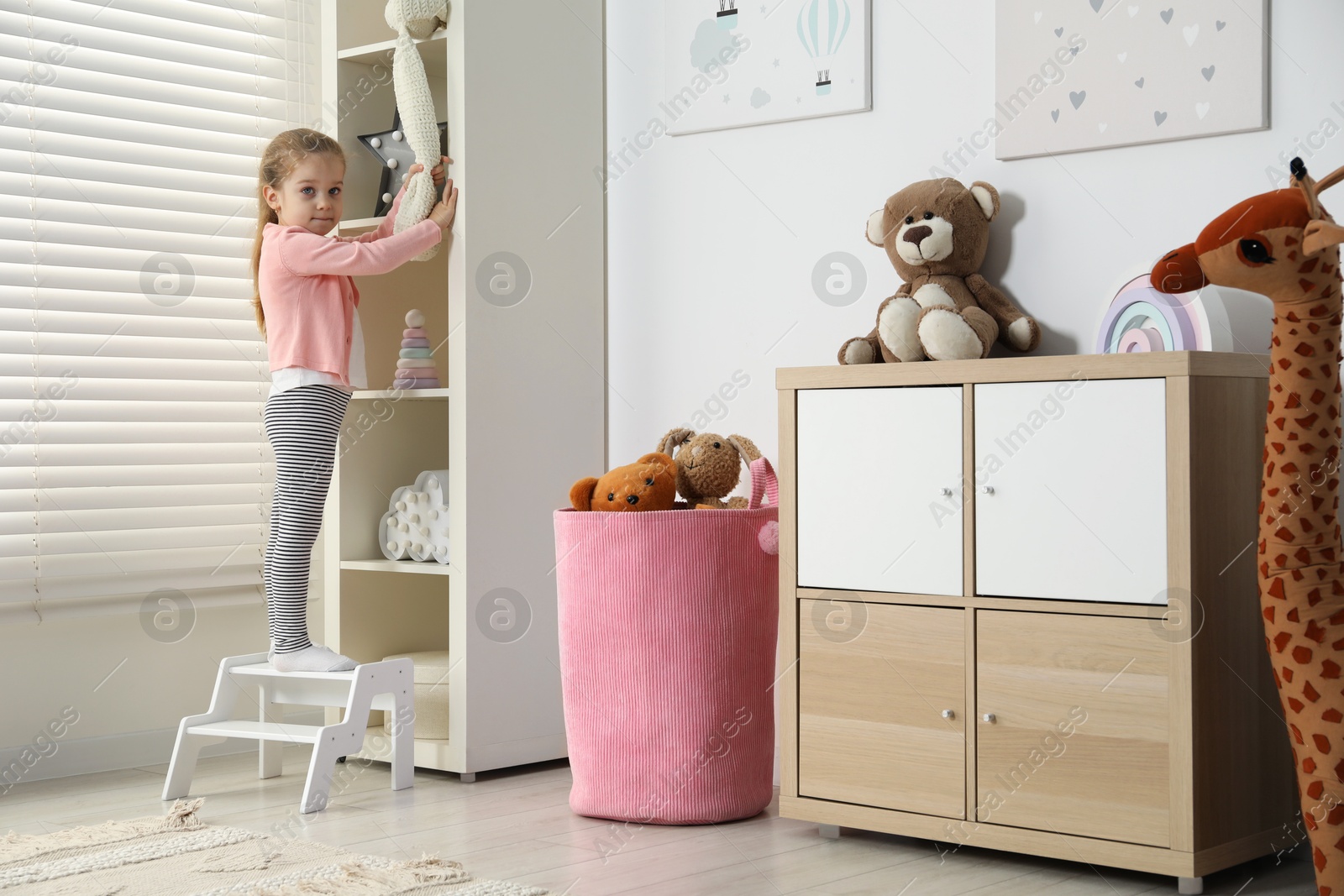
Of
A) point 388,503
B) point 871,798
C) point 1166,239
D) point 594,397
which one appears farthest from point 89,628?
point 1166,239

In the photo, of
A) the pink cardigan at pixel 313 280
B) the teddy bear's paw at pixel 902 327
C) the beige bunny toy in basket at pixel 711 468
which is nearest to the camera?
the teddy bear's paw at pixel 902 327

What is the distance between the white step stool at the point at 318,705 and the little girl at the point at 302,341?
5cm

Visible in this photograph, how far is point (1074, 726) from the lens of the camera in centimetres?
182

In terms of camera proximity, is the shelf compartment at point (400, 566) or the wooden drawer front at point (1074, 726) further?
the shelf compartment at point (400, 566)

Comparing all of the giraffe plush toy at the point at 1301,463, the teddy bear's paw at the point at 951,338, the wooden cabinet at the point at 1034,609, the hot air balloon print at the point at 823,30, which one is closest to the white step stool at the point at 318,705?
the wooden cabinet at the point at 1034,609

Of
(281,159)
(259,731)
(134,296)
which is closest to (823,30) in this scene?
(281,159)

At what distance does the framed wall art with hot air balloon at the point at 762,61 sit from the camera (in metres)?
2.43

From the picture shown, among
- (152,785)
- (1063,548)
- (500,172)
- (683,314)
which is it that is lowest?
(152,785)

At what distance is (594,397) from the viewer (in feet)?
9.15

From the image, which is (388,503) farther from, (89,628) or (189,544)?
(89,628)

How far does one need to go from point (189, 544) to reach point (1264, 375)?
2134 millimetres

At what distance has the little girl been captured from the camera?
95.5 inches

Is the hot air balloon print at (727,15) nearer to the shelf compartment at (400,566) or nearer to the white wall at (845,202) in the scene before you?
the white wall at (845,202)

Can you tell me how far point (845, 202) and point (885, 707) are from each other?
0.98 m
